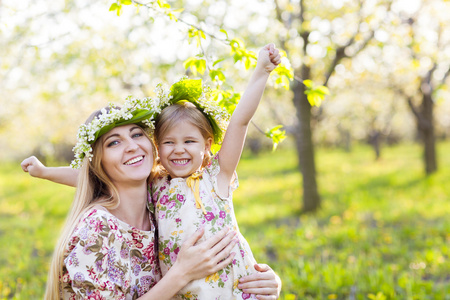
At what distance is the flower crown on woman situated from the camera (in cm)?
222

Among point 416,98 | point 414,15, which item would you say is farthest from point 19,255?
point 416,98

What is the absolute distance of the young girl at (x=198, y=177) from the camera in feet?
7.46

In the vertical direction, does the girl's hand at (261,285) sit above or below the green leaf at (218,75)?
below

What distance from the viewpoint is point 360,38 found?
21.9 ft

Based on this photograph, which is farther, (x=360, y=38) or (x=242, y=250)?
(x=360, y=38)

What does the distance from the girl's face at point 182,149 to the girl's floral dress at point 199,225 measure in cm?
6

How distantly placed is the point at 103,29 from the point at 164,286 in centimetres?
713

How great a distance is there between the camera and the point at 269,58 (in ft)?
7.47

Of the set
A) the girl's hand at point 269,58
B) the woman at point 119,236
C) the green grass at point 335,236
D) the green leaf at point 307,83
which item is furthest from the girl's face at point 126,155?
the green grass at point 335,236

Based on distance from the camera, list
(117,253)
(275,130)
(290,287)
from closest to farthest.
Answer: (117,253) < (275,130) < (290,287)

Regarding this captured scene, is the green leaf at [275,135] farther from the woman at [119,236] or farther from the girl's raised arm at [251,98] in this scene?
the woman at [119,236]

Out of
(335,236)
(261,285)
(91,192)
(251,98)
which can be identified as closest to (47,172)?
(91,192)

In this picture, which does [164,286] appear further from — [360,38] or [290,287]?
[360,38]

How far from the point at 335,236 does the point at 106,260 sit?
15.7 feet
